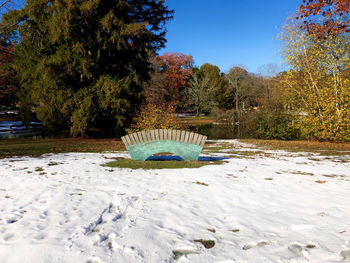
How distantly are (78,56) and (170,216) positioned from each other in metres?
13.7

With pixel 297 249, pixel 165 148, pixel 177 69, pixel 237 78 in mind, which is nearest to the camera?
pixel 297 249

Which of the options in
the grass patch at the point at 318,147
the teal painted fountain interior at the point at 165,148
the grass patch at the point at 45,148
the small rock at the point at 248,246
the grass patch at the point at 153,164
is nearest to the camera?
the small rock at the point at 248,246

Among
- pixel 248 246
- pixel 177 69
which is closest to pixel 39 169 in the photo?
pixel 248 246

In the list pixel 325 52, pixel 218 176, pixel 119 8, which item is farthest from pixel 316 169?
pixel 119 8

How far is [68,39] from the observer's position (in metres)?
14.4

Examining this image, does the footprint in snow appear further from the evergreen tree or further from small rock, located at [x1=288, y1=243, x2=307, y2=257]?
the evergreen tree

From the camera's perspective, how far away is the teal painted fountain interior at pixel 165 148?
6.60 m

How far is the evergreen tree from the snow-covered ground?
9494 mm

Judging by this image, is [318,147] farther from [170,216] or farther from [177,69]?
[177,69]

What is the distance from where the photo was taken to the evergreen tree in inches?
544

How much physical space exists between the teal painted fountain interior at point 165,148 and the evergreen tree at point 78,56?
817 cm

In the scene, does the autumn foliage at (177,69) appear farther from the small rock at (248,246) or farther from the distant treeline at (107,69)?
the small rock at (248,246)

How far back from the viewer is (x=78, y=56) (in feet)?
46.4

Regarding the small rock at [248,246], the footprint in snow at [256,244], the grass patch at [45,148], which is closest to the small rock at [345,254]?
the footprint in snow at [256,244]
